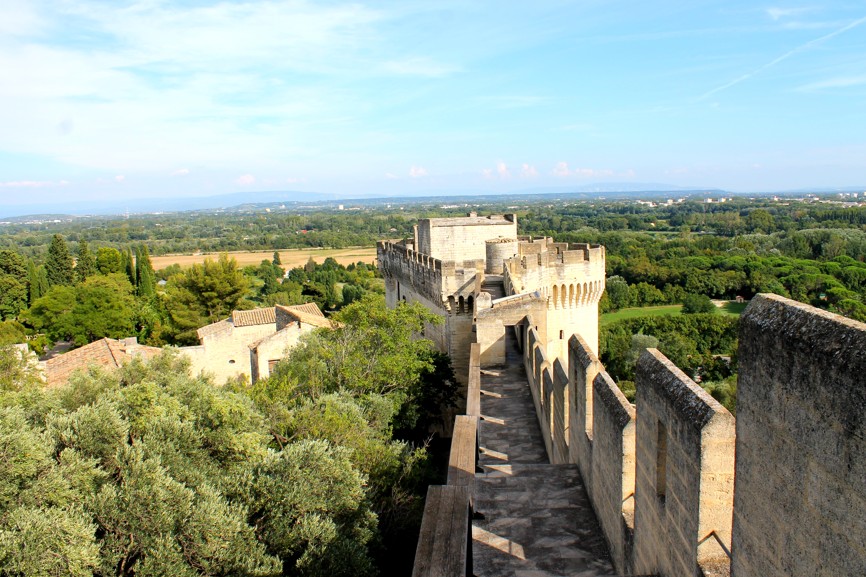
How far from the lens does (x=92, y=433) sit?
9617mm

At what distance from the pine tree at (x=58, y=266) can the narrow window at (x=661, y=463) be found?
63.0 meters

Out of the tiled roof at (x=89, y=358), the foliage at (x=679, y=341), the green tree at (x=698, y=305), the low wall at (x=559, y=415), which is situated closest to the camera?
the low wall at (x=559, y=415)

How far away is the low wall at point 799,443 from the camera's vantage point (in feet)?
8.98

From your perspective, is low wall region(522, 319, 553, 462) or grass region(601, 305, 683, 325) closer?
low wall region(522, 319, 553, 462)

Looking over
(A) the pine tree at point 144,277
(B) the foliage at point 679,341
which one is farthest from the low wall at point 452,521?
(A) the pine tree at point 144,277

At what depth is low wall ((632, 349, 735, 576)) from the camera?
414 cm

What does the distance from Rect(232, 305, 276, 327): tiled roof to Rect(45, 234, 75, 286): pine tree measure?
3522 centimetres

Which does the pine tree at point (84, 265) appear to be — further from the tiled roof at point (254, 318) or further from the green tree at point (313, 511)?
the green tree at point (313, 511)

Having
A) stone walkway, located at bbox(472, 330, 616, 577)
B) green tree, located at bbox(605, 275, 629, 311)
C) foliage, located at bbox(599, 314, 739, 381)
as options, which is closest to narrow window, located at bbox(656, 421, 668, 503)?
stone walkway, located at bbox(472, 330, 616, 577)

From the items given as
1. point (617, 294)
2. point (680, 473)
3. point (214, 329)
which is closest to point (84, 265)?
point (214, 329)

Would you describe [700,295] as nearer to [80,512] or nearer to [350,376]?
[350,376]

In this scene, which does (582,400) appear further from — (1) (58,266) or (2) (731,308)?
(2) (731,308)

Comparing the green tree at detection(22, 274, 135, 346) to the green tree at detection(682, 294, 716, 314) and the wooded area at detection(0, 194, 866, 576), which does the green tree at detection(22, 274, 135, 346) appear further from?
the green tree at detection(682, 294, 716, 314)

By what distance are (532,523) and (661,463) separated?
9.76 feet
